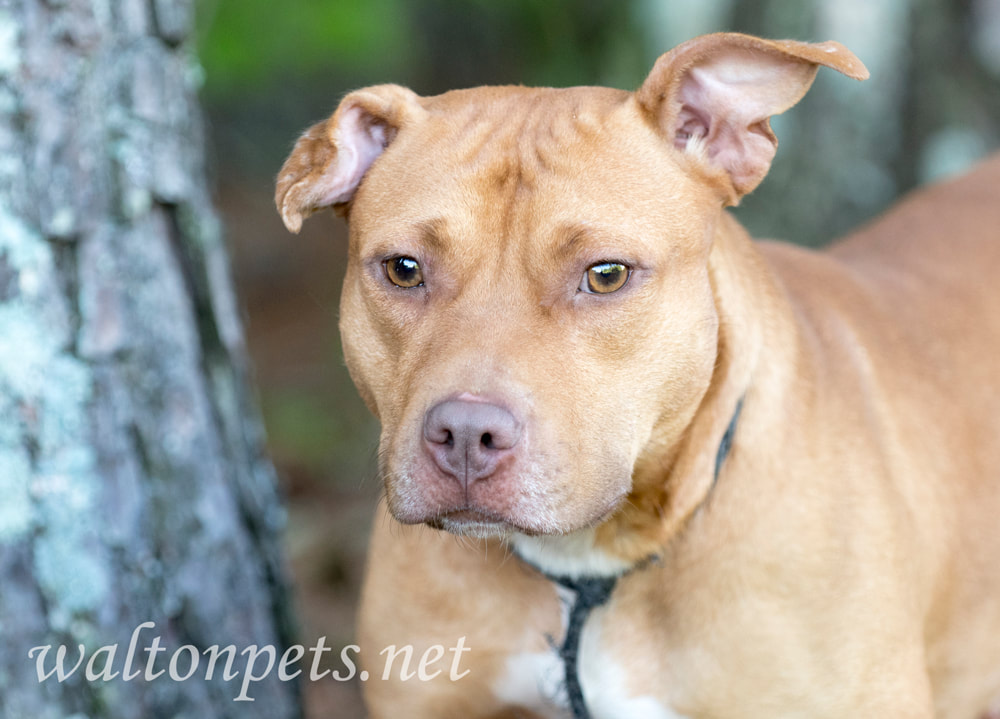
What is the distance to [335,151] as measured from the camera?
2.75 m

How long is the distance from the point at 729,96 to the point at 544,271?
658 mm

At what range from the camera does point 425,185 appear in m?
2.60

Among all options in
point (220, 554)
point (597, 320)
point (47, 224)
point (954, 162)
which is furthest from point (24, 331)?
point (954, 162)

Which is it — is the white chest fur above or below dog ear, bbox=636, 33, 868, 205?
below

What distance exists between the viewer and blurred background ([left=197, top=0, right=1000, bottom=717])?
5230 mm

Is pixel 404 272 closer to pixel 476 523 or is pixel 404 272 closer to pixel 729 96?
pixel 476 523

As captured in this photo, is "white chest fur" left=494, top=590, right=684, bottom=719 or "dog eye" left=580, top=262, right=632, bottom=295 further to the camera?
"white chest fur" left=494, top=590, right=684, bottom=719

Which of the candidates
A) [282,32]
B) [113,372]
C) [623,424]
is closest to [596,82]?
[282,32]

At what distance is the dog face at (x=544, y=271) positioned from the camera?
2.31m

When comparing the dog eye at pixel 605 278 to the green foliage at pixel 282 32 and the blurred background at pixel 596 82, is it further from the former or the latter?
the green foliage at pixel 282 32

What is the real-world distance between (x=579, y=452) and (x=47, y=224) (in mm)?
1653

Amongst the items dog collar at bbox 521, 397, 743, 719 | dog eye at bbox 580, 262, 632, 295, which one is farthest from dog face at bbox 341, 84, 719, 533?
dog collar at bbox 521, 397, 743, 719

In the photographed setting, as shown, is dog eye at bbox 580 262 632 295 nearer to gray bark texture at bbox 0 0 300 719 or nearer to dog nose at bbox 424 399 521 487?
dog nose at bbox 424 399 521 487

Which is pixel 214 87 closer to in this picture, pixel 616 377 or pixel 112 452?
pixel 112 452
